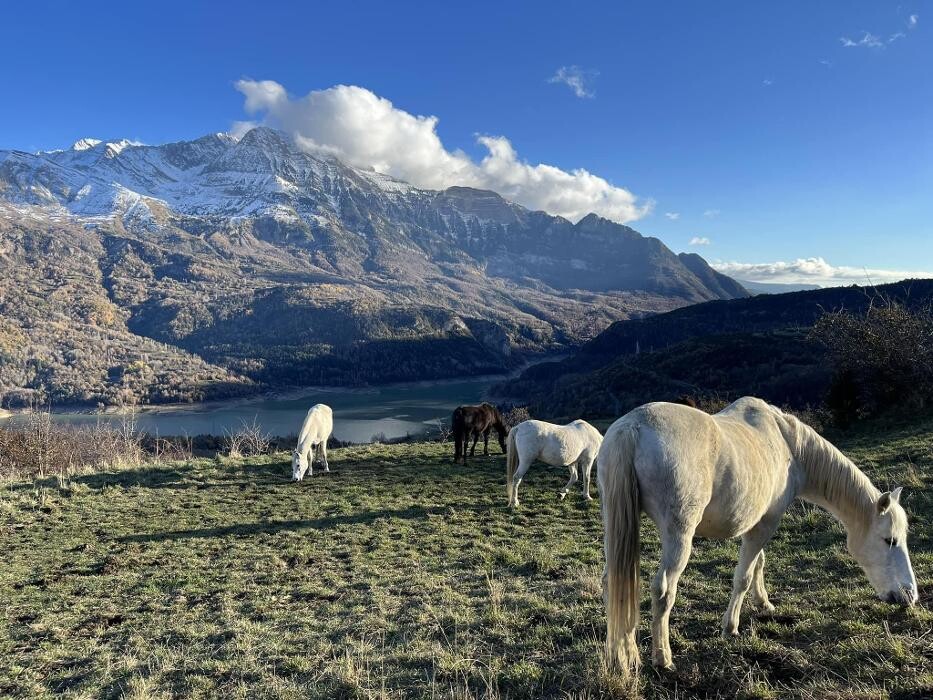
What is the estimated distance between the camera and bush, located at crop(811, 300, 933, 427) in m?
16.2

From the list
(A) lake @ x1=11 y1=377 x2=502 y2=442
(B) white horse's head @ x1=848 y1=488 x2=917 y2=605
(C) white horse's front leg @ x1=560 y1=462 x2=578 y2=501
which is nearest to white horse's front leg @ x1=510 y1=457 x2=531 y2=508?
(C) white horse's front leg @ x1=560 y1=462 x2=578 y2=501

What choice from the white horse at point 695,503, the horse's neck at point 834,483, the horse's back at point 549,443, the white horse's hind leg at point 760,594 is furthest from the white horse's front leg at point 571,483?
the white horse at point 695,503

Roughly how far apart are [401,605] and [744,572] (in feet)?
12.0

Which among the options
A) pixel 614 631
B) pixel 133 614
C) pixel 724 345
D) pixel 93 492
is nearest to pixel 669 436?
pixel 614 631

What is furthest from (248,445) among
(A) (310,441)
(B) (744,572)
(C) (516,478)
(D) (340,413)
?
(D) (340,413)

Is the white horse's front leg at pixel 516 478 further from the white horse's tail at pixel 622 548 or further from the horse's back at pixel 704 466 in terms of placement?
the white horse's tail at pixel 622 548

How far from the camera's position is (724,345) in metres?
61.9

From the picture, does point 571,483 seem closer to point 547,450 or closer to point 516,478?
point 547,450

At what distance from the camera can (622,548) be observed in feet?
11.5

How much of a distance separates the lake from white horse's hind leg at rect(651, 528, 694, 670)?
5507cm

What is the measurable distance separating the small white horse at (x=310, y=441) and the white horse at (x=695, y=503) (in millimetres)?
12144

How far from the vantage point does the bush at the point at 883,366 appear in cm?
1619

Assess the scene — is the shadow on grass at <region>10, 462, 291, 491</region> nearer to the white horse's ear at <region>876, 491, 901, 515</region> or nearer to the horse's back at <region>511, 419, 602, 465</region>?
the horse's back at <region>511, 419, 602, 465</region>

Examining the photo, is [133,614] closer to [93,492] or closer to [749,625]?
[749,625]
